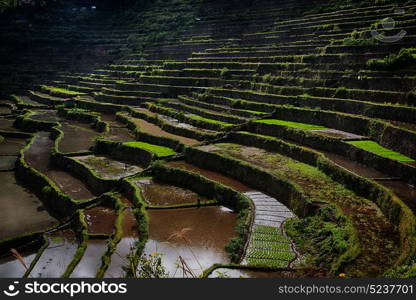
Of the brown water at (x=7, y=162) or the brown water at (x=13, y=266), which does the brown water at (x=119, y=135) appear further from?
the brown water at (x=13, y=266)

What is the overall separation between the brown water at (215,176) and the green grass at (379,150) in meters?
4.24

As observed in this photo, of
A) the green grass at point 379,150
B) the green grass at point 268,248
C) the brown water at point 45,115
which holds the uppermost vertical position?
the green grass at point 379,150

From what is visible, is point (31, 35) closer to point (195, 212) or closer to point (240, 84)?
point (240, 84)

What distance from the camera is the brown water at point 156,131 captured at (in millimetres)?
19203

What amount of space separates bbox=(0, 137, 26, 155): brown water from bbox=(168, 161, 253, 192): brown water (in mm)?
11400

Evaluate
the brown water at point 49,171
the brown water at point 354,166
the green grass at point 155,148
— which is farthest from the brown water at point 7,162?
the brown water at point 354,166

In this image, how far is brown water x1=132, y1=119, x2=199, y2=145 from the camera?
→ 756 inches

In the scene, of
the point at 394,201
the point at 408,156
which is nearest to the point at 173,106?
the point at 408,156

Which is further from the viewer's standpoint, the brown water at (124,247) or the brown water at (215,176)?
the brown water at (215,176)

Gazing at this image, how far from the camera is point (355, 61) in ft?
63.6

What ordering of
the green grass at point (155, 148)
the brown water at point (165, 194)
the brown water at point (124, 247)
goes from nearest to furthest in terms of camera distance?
1. the brown water at point (124, 247)
2. the brown water at point (165, 194)
3. the green grass at point (155, 148)

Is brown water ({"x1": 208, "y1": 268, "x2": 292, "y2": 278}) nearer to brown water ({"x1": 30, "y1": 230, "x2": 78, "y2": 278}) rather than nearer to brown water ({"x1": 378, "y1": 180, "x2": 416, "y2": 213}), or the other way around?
brown water ({"x1": 378, "y1": 180, "x2": 416, "y2": 213})

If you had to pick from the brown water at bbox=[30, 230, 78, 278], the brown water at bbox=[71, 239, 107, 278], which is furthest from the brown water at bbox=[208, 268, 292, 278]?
the brown water at bbox=[30, 230, 78, 278]

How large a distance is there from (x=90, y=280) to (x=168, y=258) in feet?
16.1
